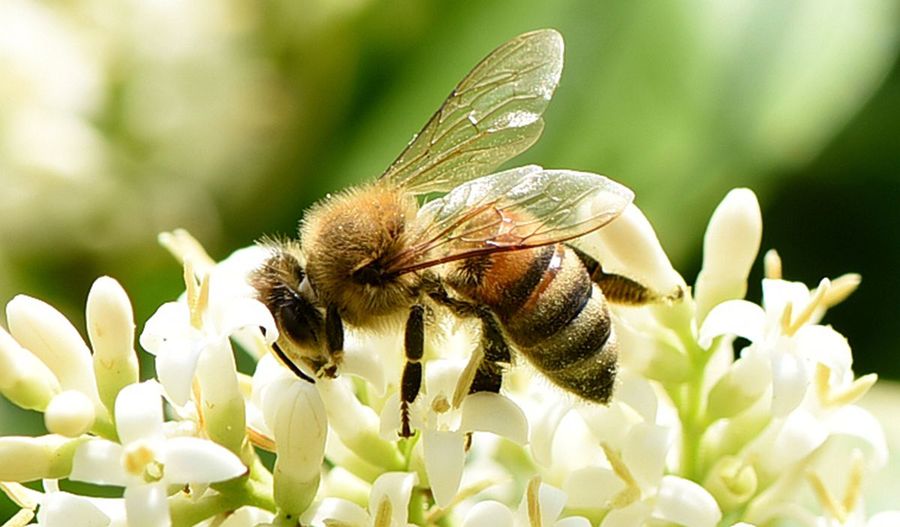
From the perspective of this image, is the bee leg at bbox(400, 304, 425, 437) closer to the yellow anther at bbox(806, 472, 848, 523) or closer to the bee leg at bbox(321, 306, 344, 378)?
the bee leg at bbox(321, 306, 344, 378)

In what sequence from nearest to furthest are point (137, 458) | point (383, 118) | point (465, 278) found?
point (137, 458) < point (465, 278) < point (383, 118)

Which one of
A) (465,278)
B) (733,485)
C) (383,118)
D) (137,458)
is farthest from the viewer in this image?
(383,118)

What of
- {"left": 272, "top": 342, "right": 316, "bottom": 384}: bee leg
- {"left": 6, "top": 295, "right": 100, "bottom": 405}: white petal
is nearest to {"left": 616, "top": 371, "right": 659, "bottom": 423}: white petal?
{"left": 272, "top": 342, "right": 316, "bottom": 384}: bee leg

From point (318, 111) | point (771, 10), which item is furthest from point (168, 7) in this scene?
point (771, 10)

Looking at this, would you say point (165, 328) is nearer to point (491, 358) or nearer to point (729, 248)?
point (491, 358)

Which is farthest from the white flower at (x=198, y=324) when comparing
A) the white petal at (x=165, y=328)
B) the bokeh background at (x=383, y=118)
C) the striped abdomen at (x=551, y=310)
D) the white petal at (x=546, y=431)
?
the bokeh background at (x=383, y=118)

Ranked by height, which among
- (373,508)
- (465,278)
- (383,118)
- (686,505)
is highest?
(383,118)

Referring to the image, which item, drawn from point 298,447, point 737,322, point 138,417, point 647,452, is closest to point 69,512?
point 138,417

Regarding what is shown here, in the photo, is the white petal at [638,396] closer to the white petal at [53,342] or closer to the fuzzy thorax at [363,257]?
the fuzzy thorax at [363,257]
